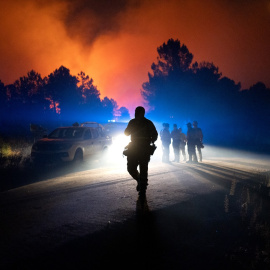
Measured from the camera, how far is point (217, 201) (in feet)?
17.5

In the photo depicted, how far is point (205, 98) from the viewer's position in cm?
4569

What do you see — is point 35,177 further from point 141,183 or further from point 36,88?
point 36,88

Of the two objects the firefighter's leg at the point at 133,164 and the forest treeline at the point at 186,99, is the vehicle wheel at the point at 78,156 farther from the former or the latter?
the forest treeline at the point at 186,99

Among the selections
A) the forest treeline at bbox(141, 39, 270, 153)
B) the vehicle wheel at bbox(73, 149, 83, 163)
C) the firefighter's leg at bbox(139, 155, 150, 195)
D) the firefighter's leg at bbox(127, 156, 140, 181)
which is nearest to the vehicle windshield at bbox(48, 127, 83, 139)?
the vehicle wheel at bbox(73, 149, 83, 163)

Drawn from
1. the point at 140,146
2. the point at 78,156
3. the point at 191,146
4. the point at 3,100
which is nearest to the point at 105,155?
the point at 78,156

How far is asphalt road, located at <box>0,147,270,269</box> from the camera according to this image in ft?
9.46

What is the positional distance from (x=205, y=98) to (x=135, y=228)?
146 feet

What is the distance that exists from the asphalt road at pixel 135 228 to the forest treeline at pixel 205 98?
37.8m

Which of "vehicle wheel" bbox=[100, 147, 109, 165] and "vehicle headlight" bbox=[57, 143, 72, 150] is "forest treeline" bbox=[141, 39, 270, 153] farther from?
"vehicle headlight" bbox=[57, 143, 72, 150]

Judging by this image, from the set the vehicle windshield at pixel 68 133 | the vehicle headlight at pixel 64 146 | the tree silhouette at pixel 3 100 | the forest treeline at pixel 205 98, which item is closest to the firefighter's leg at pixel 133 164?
the vehicle headlight at pixel 64 146

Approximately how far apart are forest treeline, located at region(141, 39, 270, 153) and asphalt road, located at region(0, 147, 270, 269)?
37.8m

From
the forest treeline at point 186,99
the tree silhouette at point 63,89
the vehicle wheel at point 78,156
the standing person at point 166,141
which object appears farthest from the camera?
the tree silhouette at point 63,89

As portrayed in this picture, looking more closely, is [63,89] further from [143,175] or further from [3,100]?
[143,175]

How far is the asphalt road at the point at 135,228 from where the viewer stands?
9.46ft
